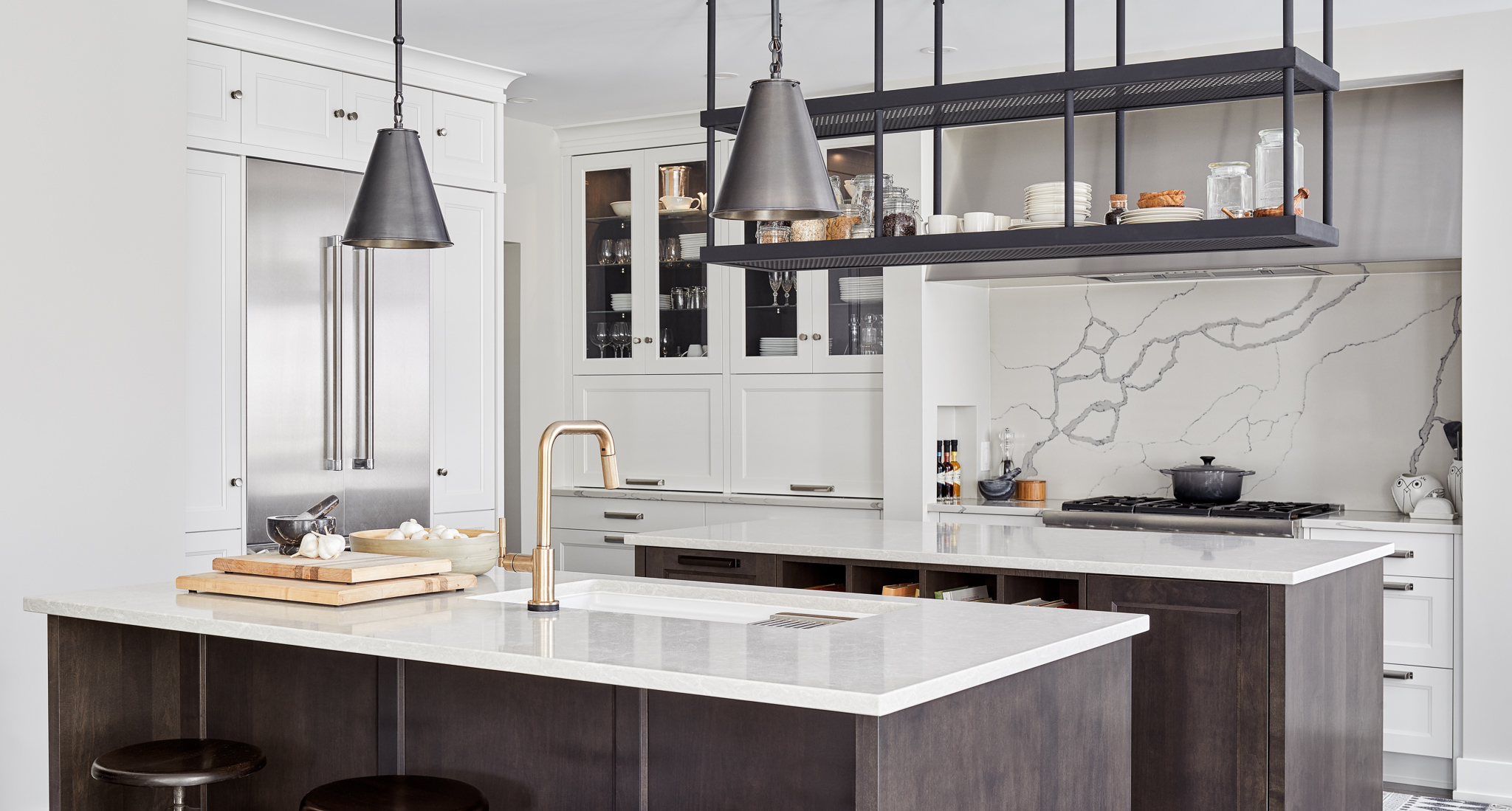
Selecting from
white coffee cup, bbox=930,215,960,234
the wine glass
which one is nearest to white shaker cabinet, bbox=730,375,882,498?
the wine glass

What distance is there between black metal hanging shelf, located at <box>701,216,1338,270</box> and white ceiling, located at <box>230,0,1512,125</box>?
94cm

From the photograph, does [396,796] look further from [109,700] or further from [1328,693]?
[1328,693]

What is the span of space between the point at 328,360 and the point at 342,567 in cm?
222

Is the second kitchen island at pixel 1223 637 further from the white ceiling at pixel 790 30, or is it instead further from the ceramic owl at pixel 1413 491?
the white ceiling at pixel 790 30

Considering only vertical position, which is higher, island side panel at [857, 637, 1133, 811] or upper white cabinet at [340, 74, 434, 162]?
upper white cabinet at [340, 74, 434, 162]

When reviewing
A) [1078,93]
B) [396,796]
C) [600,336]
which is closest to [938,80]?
[1078,93]

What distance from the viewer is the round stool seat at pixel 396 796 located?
223 cm

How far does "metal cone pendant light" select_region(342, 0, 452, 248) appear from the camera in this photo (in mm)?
2826

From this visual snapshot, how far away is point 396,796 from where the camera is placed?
7.50ft

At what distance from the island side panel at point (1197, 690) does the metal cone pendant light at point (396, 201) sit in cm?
178

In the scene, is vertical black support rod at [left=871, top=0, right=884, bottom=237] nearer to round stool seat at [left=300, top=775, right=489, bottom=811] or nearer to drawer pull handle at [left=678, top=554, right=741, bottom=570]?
drawer pull handle at [left=678, top=554, right=741, bottom=570]

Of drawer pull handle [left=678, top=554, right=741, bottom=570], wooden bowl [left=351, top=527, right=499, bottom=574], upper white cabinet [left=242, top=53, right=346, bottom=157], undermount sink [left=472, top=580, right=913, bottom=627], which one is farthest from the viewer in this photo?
upper white cabinet [left=242, top=53, right=346, bottom=157]

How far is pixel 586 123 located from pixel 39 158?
2852 millimetres

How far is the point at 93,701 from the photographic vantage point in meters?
2.76
